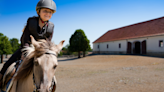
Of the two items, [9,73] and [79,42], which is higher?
[79,42]

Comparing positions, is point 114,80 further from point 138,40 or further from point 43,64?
point 138,40

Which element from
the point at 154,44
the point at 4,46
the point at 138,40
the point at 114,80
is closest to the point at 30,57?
the point at 114,80

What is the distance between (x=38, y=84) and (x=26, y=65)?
1.77 ft

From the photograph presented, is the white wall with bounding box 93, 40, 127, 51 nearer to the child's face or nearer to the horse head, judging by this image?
the child's face

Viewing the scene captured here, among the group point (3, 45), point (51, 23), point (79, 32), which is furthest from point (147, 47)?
point (3, 45)

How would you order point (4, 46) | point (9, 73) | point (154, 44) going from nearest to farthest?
point (9, 73) → point (154, 44) → point (4, 46)

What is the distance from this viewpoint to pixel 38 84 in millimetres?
1527

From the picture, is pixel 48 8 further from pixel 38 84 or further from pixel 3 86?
pixel 3 86

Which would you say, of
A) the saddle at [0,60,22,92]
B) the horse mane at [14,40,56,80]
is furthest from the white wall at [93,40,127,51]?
the horse mane at [14,40,56,80]

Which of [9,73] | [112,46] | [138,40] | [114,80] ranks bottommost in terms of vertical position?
[114,80]

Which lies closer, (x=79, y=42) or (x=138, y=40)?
(x=138, y=40)

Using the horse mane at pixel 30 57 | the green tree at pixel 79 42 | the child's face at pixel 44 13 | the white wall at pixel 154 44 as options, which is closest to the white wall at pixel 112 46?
the white wall at pixel 154 44

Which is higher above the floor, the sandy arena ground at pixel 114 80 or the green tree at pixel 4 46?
the green tree at pixel 4 46

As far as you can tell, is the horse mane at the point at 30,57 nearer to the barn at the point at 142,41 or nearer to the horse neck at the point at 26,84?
the horse neck at the point at 26,84
